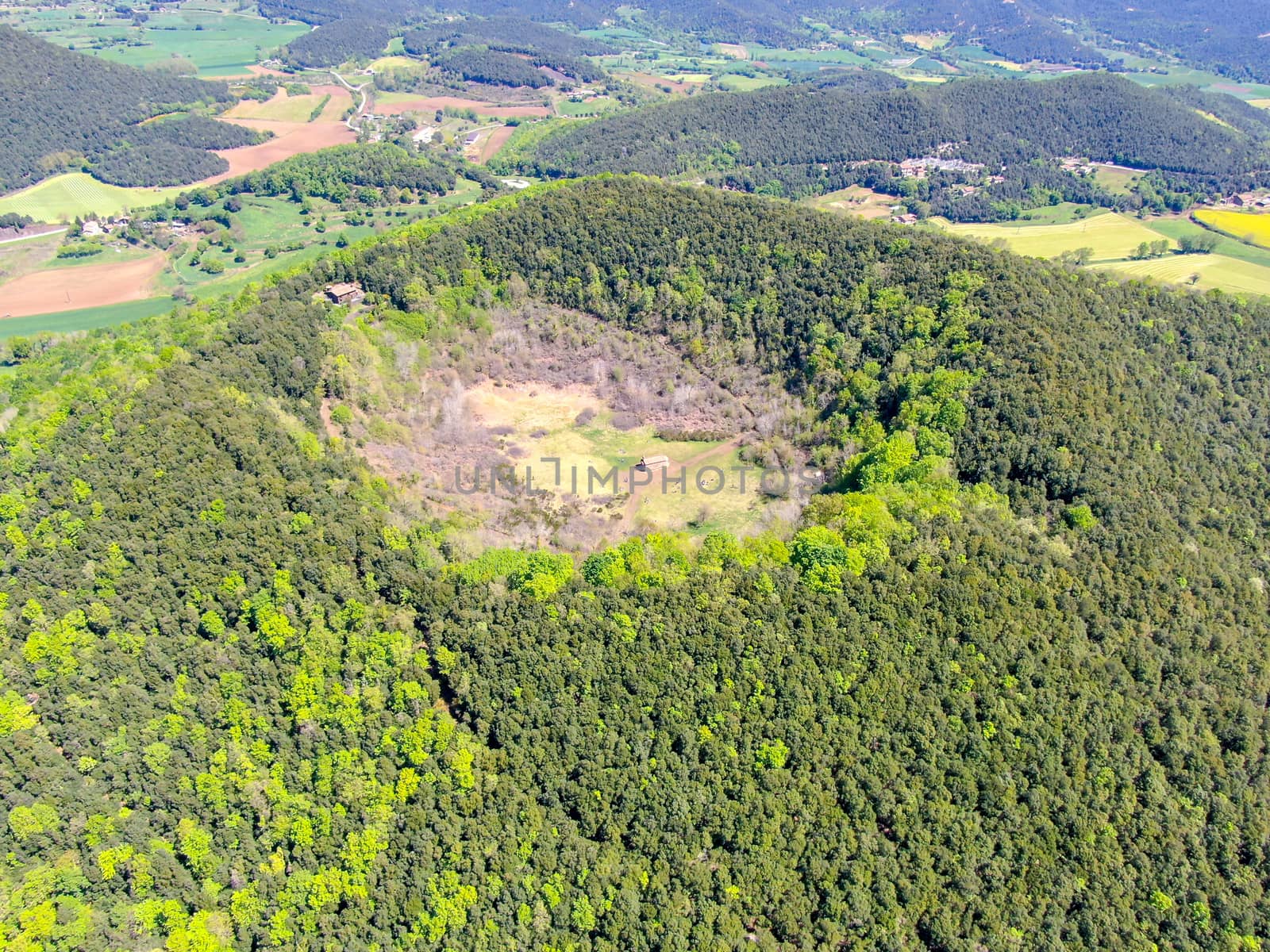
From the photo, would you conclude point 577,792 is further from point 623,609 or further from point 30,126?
point 30,126

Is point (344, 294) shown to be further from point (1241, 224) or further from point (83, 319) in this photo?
point (1241, 224)

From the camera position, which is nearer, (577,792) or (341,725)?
(577,792)

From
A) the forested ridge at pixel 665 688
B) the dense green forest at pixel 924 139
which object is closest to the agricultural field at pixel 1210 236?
the dense green forest at pixel 924 139

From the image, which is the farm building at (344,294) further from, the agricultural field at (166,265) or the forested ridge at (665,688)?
the agricultural field at (166,265)

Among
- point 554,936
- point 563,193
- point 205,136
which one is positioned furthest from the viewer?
point 205,136

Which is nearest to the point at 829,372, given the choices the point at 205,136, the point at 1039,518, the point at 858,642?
the point at 1039,518

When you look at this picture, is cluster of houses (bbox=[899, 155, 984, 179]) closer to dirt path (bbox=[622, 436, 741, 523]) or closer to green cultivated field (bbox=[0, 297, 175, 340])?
dirt path (bbox=[622, 436, 741, 523])

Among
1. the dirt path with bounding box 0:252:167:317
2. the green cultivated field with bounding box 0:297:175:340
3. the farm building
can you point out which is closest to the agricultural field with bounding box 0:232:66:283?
the dirt path with bounding box 0:252:167:317
